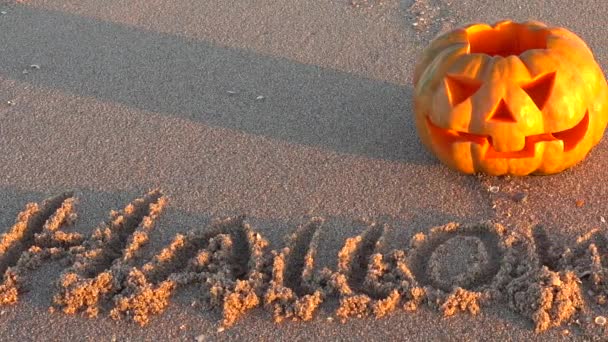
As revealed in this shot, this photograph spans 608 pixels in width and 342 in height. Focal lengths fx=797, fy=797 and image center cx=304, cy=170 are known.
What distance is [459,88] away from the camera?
3133 millimetres

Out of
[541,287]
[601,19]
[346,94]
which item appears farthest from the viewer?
[601,19]

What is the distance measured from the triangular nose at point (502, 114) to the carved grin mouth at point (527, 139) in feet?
0.31

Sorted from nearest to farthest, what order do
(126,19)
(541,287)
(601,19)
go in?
(541,287)
(601,19)
(126,19)

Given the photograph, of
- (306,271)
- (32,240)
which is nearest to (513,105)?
(306,271)

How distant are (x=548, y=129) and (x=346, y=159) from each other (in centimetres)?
89

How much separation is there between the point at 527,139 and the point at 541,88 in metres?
0.20

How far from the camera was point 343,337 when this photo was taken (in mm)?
2740

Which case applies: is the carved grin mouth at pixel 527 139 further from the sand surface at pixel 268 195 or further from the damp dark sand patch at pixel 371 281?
the damp dark sand patch at pixel 371 281

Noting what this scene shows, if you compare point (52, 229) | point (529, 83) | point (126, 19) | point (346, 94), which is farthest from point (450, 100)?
point (126, 19)

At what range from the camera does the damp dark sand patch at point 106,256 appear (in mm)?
2895

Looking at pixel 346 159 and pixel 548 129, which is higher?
pixel 548 129

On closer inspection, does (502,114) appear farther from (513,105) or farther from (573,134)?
(573,134)

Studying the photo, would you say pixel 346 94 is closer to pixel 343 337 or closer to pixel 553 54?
pixel 553 54

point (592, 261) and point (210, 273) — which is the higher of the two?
point (210, 273)
